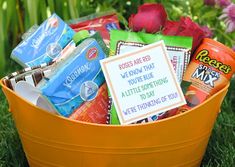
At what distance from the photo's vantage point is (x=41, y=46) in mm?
1212

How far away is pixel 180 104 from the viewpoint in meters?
1.06

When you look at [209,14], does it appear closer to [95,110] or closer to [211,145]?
[211,145]

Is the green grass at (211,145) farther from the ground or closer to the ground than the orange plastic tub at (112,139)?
closer to the ground

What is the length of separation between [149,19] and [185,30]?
0.25 ft

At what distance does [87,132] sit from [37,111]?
10 cm

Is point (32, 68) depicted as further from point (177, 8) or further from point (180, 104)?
point (177, 8)

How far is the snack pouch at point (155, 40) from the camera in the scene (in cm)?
110

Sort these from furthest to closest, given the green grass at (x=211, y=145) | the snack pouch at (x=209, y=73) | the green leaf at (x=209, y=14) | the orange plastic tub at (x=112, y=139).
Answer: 1. the green leaf at (x=209, y=14)
2. the green grass at (x=211, y=145)
3. the snack pouch at (x=209, y=73)
4. the orange plastic tub at (x=112, y=139)

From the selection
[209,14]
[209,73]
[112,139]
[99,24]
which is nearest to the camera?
[112,139]

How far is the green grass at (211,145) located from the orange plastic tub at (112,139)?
17 cm

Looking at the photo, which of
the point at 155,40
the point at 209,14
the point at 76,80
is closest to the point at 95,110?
the point at 76,80

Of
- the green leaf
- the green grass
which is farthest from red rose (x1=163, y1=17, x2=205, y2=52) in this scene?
the green leaf

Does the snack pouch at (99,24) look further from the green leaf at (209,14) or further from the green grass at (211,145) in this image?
the green leaf at (209,14)

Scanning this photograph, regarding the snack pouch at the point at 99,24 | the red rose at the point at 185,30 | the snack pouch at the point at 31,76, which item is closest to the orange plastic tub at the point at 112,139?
the snack pouch at the point at 31,76
